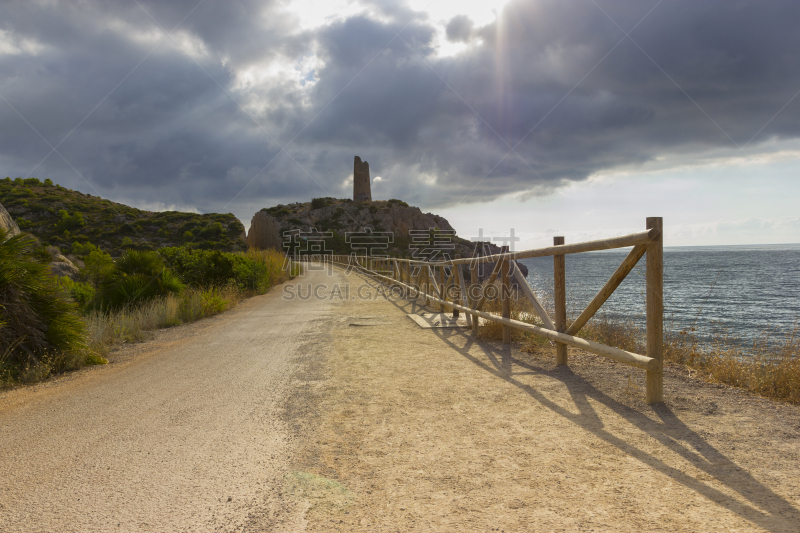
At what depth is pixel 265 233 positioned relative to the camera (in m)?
67.6

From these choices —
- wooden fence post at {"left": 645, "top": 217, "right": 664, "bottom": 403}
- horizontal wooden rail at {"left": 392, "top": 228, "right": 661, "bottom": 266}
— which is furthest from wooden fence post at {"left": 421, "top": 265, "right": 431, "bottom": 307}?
wooden fence post at {"left": 645, "top": 217, "right": 664, "bottom": 403}

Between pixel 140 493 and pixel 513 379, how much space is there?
3.62m

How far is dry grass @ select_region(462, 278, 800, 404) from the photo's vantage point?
3.92 m

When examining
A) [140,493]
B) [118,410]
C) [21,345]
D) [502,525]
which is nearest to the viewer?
[502,525]

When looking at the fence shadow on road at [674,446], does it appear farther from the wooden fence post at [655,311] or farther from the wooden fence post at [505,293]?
the wooden fence post at [505,293]

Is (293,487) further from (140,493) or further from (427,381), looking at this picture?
(427,381)

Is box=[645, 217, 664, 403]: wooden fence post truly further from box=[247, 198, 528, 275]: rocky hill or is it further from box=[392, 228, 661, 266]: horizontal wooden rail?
box=[247, 198, 528, 275]: rocky hill

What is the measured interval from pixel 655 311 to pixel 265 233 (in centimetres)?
6802

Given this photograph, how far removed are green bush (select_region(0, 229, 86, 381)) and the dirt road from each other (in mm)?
498

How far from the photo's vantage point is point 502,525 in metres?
2.21

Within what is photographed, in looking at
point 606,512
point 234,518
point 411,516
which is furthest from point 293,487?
point 606,512

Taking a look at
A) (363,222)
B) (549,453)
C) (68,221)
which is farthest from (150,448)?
(363,222)

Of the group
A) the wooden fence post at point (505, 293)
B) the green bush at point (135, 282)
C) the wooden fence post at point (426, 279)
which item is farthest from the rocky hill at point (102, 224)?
the wooden fence post at point (505, 293)

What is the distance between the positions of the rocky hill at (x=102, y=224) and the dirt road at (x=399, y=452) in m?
38.3
